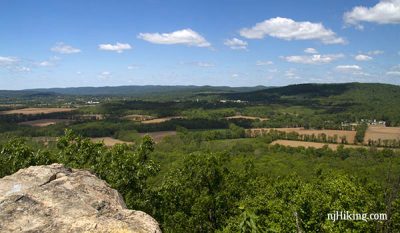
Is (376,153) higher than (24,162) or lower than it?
lower

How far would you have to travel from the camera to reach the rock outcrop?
1563 centimetres

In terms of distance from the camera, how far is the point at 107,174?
34.2m

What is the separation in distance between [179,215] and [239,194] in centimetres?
985

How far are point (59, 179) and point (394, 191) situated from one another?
18308 mm

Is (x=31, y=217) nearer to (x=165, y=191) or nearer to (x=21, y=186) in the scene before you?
(x=21, y=186)

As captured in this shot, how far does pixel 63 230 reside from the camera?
15.6 meters

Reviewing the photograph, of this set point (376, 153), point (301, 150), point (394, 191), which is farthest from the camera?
point (301, 150)

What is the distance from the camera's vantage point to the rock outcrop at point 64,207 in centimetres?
1563

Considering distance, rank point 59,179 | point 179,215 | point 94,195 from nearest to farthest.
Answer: point 94,195 < point 59,179 < point 179,215

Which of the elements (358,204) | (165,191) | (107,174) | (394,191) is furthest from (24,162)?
(394,191)

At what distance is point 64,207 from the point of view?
17.5m

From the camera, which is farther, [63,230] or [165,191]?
[165,191]

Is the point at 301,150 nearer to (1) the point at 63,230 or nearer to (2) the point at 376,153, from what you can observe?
(2) the point at 376,153

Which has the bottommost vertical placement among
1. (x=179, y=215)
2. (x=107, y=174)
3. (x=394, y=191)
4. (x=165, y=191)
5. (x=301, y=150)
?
(x=301, y=150)
